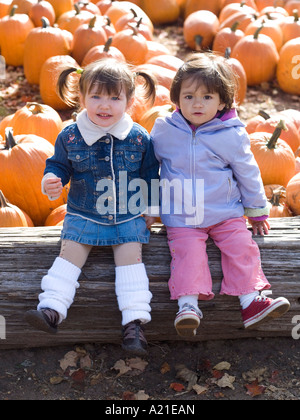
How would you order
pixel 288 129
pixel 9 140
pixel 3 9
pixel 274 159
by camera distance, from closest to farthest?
pixel 9 140, pixel 274 159, pixel 288 129, pixel 3 9

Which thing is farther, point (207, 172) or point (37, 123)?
point (37, 123)

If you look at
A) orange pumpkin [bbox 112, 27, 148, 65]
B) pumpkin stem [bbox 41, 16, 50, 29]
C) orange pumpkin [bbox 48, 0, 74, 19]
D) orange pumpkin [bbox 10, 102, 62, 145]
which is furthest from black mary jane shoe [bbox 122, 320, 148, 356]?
orange pumpkin [bbox 48, 0, 74, 19]

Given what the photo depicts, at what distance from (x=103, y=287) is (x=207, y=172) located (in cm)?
87

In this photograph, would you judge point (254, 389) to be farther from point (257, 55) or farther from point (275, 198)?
point (257, 55)

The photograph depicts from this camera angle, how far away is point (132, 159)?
3377 mm

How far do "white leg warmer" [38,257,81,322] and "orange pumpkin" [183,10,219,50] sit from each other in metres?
5.04

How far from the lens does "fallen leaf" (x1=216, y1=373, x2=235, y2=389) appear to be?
3.39 meters

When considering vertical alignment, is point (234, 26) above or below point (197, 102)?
above

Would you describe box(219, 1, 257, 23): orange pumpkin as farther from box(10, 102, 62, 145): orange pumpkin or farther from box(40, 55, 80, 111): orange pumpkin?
box(10, 102, 62, 145): orange pumpkin

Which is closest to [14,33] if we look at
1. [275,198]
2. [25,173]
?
[25,173]

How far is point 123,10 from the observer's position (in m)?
7.55

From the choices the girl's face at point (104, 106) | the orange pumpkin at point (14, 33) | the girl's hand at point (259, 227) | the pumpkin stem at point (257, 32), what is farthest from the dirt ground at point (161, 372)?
the orange pumpkin at point (14, 33)

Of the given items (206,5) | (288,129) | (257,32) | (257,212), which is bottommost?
(257,212)
